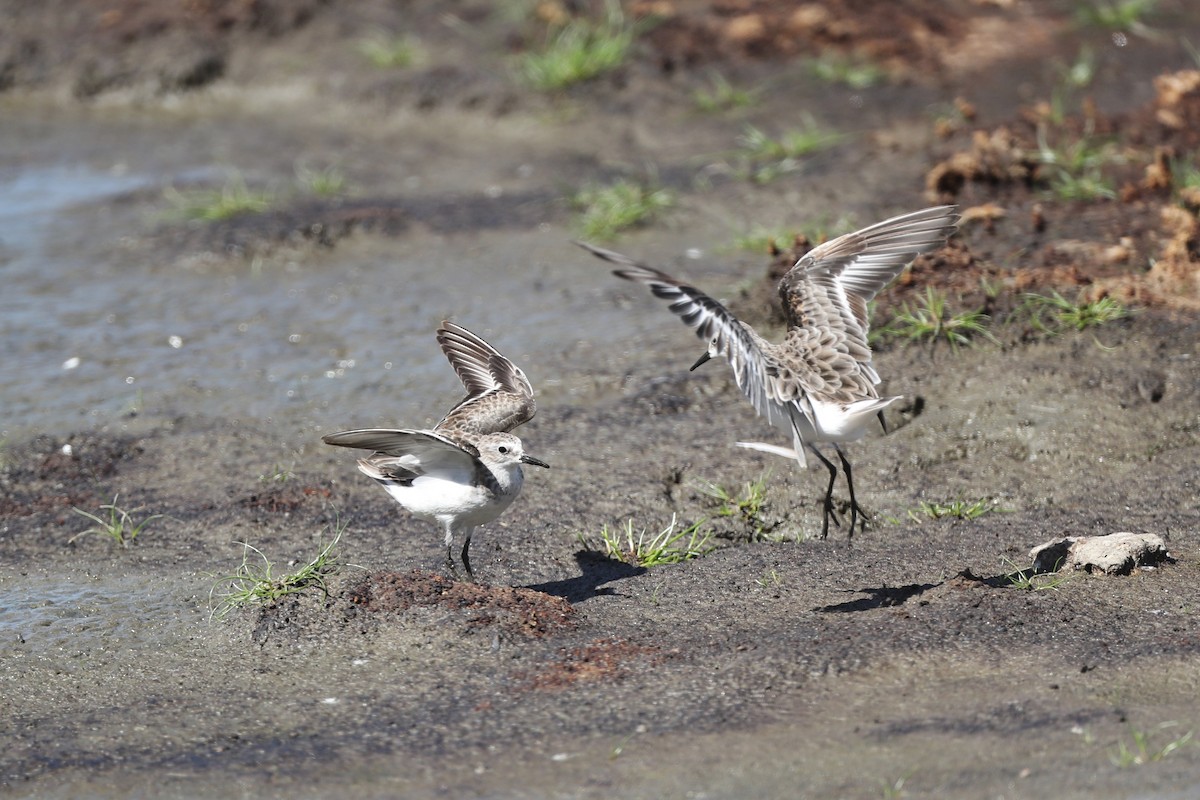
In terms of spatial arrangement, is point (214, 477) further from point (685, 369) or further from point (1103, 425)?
point (1103, 425)

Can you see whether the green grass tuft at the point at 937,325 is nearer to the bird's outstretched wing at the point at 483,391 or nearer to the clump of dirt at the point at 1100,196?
the clump of dirt at the point at 1100,196

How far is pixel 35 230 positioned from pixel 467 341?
5905mm

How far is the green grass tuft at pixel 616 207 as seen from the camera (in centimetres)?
1048

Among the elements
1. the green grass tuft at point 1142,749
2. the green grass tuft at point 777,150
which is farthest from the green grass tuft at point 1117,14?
the green grass tuft at point 1142,749

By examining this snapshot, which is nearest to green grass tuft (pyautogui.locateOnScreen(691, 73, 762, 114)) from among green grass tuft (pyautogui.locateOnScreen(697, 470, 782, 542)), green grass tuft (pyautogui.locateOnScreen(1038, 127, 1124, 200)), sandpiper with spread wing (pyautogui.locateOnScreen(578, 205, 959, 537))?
green grass tuft (pyautogui.locateOnScreen(1038, 127, 1124, 200))

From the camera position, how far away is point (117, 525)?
23.4 ft

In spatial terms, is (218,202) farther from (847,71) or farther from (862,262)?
(862,262)

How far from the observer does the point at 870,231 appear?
275 inches

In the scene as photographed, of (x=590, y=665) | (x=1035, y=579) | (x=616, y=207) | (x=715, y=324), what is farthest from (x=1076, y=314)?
(x=590, y=665)

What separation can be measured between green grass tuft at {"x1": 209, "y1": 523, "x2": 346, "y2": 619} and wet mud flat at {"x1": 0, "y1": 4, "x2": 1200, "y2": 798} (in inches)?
3.4

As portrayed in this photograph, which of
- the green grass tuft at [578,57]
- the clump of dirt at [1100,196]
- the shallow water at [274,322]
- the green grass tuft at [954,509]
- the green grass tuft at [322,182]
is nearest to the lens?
the green grass tuft at [954,509]

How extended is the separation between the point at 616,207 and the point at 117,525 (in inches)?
184

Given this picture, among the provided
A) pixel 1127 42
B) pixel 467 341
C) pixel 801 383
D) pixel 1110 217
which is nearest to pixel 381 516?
pixel 467 341

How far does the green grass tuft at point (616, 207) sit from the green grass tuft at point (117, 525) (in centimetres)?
428
